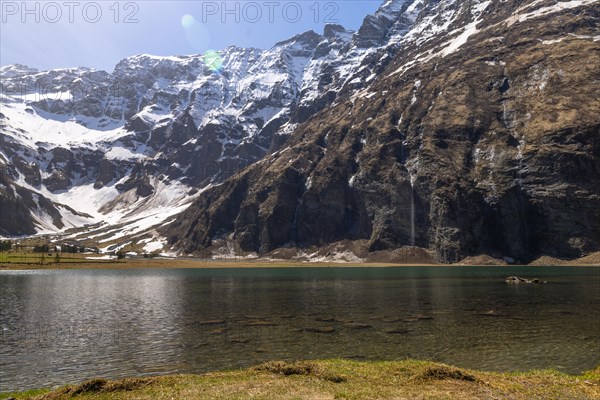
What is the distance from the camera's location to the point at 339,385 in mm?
23656

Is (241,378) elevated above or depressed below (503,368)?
above

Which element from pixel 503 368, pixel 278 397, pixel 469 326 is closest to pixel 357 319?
pixel 469 326

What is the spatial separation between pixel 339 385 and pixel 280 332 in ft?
80.8

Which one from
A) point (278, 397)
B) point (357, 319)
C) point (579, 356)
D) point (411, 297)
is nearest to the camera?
point (278, 397)

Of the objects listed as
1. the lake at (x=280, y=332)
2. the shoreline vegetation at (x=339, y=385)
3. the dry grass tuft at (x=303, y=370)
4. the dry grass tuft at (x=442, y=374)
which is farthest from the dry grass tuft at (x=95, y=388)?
the dry grass tuft at (x=442, y=374)

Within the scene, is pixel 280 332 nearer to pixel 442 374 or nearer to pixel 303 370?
pixel 303 370

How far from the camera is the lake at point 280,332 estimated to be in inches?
1382

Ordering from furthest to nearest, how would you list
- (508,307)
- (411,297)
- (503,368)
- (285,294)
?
(285,294) → (411,297) → (508,307) → (503,368)

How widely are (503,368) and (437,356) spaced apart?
5486 millimetres

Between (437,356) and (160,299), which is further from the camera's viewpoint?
(160,299)

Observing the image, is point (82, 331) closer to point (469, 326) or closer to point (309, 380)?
point (309, 380)

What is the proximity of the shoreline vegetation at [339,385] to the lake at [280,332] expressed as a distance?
26.1ft

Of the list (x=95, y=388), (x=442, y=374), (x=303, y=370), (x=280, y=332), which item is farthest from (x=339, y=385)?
(x=280, y=332)

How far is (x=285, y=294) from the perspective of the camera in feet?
291
